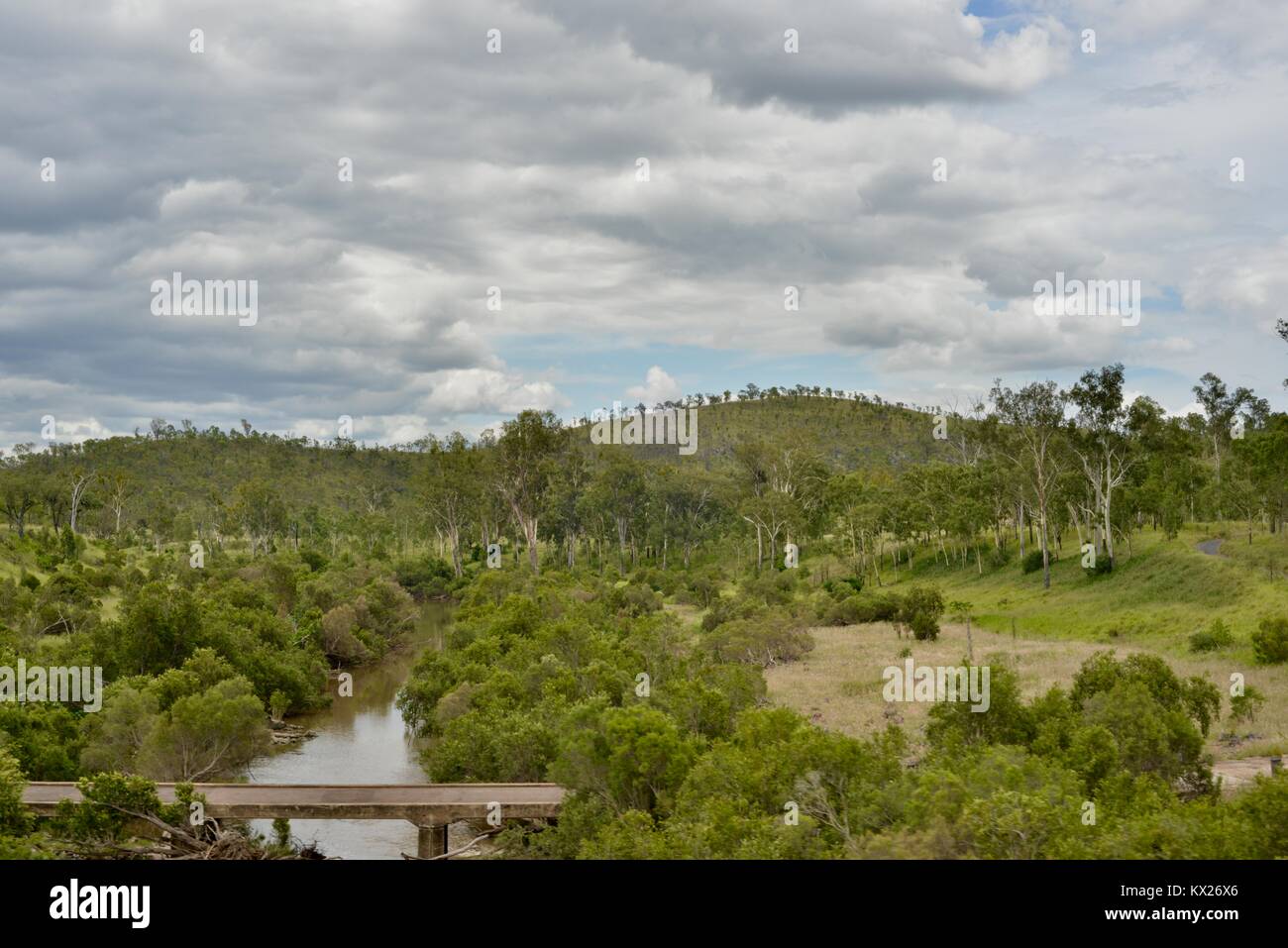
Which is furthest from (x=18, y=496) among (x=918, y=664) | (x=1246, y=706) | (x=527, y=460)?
(x=1246, y=706)

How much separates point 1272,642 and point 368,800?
113 ft

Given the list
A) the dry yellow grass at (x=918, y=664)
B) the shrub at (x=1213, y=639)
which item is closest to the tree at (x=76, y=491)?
the dry yellow grass at (x=918, y=664)

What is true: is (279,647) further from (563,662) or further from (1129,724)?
(1129,724)

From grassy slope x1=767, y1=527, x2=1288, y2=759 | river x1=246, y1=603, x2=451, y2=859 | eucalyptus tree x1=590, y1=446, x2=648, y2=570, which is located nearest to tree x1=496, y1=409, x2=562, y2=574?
eucalyptus tree x1=590, y1=446, x2=648, y2=570

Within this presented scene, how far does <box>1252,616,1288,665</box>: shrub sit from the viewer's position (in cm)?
3856

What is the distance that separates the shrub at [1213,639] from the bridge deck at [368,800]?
102 ft

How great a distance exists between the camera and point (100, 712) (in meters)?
34.2

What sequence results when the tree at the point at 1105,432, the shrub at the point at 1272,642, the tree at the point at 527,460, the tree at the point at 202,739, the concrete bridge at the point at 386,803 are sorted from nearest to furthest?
the concrete bridge at the point at 386,803
the tree at the point at 202,739
the shrub at the point at 1272,642
the tree at the point at 1105,432
the tree at the point at 527,460

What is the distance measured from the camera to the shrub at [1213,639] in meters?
42.5

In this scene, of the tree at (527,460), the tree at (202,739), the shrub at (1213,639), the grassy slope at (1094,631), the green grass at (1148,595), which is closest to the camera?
the tree at (202,739)

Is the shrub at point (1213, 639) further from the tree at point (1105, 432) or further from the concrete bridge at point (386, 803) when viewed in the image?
the concrete bridge at point (386, 803)

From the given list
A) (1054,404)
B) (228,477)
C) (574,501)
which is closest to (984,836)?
(1054,404)

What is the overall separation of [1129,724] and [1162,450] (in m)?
48.8

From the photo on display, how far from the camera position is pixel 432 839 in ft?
81.7
